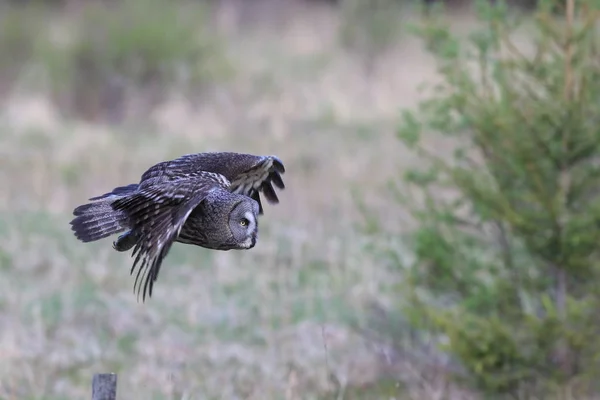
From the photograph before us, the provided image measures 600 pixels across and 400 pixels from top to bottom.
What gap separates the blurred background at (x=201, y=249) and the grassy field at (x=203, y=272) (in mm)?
27

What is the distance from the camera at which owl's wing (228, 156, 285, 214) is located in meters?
5.65

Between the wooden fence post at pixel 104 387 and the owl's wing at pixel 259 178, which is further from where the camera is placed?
the owl's wing at pixel 259 178

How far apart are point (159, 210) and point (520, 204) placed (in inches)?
114

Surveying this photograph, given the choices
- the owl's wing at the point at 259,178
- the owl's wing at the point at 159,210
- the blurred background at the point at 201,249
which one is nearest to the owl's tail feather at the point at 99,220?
the owl's wing at the point at 159,210

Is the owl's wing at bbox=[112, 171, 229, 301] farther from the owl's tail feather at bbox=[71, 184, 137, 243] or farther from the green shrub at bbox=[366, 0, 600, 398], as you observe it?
the green shrub at bbox=[366, 0, 600, 398]

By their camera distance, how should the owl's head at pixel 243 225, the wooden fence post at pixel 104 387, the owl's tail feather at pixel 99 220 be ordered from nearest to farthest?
the wooden fence post at pixel 104 387
the owl's head at pixel 243 225
the owl's tail feather at pixel 99 220

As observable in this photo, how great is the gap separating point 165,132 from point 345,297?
8.06m

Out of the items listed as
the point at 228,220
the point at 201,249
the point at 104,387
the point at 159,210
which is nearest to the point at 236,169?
the point at 228,220

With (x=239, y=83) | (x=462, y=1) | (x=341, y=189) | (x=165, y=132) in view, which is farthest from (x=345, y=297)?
(x=462, y=1)

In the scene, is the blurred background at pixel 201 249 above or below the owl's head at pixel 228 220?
above

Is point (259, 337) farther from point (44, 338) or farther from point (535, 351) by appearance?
point (535, 351)

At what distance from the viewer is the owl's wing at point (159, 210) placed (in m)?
4.48

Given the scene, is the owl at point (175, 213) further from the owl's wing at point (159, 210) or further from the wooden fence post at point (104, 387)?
the wooden fence post at point (104, 387)

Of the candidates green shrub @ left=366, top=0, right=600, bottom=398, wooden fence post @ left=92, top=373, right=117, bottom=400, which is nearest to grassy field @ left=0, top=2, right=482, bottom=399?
wooden fence post @ left=92, top=373, right=117, bottom=400
